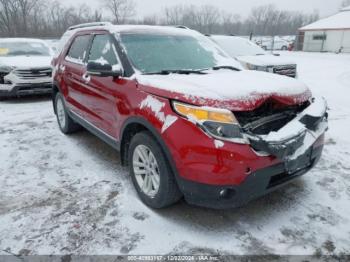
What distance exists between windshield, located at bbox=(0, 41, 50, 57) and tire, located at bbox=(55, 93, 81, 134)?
4.33 meters

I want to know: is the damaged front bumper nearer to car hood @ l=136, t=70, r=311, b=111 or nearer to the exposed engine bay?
the exposed engine bay

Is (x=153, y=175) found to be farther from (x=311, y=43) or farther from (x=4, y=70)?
(x=311, y=43)

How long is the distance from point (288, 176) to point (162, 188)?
115 cm

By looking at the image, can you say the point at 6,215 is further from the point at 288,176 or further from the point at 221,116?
the point at 288,176

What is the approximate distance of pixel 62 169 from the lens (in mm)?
3904

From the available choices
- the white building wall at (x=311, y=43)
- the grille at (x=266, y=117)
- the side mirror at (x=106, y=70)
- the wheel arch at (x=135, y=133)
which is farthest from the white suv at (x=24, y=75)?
the white building wall at (x=311, y=43)

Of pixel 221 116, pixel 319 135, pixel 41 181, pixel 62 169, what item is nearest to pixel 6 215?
pixel 41 181

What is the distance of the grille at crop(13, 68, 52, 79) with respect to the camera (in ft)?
24.6

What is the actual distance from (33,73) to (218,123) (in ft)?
22.5

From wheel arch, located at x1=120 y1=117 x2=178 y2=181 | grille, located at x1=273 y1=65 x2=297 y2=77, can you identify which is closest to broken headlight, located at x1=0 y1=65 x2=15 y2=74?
wheel arch, located at x1=120 y1=117 x2=178 y2=181

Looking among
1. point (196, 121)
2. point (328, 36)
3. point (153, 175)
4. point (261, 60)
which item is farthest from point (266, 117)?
point (328, 36)

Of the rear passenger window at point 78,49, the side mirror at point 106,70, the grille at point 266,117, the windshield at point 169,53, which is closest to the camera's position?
the grille at point 266,117

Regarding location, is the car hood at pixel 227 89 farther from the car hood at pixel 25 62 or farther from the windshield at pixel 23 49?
the windshield at pixel 23 49

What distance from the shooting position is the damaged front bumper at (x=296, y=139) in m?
2.30
